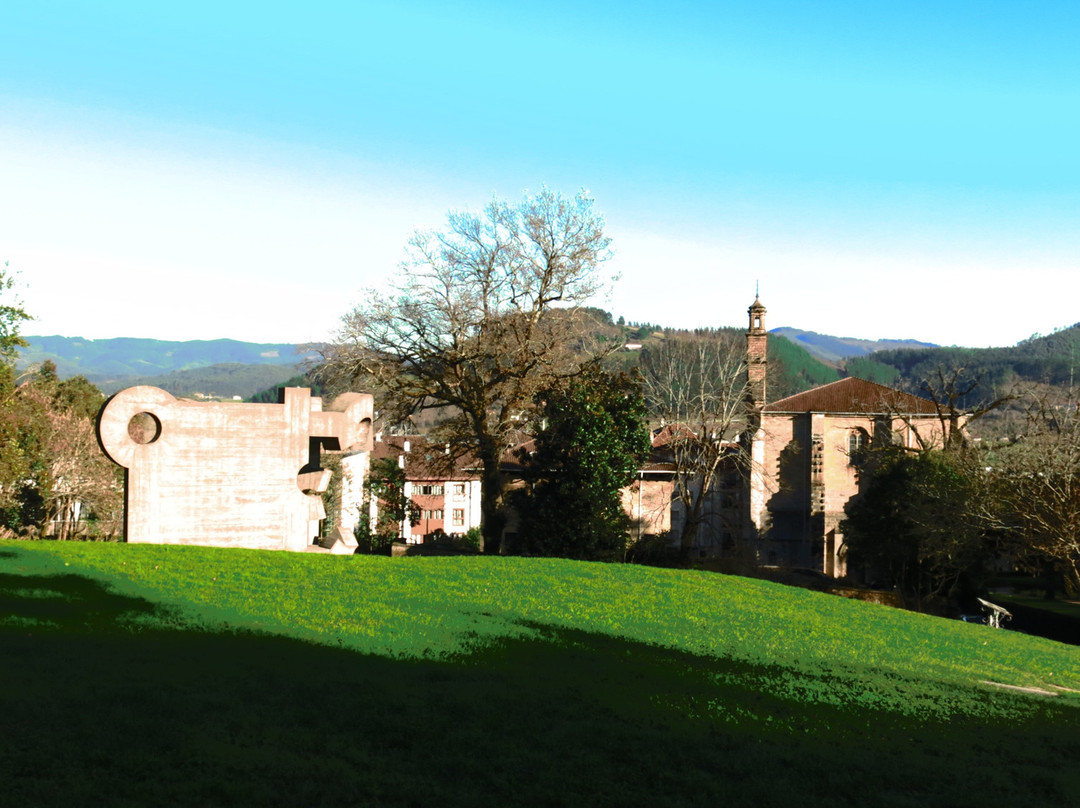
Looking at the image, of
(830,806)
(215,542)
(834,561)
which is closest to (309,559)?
(215,542)

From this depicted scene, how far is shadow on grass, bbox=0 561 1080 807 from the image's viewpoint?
674cm

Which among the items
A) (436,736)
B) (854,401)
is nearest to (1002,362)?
(854,401)

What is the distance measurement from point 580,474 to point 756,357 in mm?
23040

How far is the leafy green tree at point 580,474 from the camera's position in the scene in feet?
101

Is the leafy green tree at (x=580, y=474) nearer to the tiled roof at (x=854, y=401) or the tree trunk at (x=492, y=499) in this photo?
the tree trunk at (x=492, y=499)

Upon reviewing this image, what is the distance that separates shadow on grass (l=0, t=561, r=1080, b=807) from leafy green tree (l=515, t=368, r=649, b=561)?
19.1 metres

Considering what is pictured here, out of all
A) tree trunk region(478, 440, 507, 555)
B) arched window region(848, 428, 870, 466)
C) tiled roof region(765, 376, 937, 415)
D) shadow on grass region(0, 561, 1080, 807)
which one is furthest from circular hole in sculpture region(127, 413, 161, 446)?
arched window region(848, 428, 870, 466)

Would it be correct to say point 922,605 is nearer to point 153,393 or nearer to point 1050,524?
point 1050,524

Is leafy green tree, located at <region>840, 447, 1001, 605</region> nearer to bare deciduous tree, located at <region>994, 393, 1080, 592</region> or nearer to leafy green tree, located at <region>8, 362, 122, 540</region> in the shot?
bare deciduous tree, located at <region>994, 393, 1080, 592</region>

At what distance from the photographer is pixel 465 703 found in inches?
358

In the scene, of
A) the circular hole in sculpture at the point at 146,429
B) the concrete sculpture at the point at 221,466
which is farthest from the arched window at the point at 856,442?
the circular hole in sculpture at the point at 146,429

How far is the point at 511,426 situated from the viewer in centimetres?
3406

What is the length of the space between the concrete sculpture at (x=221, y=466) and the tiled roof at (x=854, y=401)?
37.5m

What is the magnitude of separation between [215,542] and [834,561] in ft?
130
